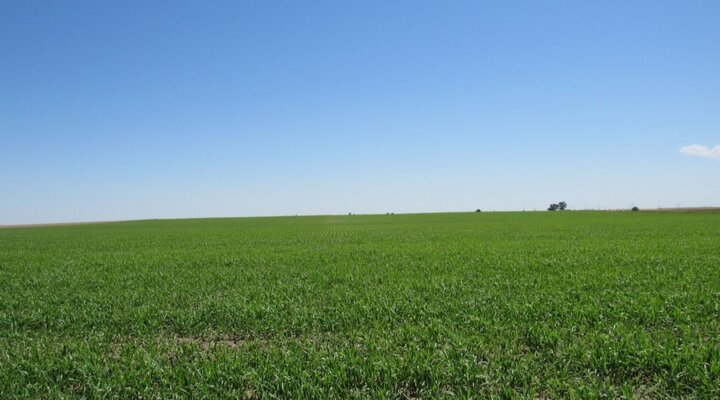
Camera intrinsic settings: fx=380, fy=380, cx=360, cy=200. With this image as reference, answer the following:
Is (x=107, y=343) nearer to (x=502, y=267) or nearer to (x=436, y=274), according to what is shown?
(x=436, y=274)

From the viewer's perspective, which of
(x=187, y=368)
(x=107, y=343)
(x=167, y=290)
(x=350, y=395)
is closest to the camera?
(x=350, y=395)

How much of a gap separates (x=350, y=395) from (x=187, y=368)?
2.56 meters

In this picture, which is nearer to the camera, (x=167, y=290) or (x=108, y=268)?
(x=167, y=290)

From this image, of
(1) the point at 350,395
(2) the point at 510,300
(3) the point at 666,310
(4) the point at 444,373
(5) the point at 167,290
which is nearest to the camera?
(1) the point at 350,395

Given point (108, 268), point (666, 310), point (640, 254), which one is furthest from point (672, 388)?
point (108, 268)

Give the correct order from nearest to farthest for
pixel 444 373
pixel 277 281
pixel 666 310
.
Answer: pixel 444 373 → pixel 666 310 → pixel 277 281

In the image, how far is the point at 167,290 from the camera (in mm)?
11406

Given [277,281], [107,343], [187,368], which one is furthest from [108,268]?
[187,368]

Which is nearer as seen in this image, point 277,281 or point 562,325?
point 562,325

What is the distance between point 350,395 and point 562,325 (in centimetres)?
470

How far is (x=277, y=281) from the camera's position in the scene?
1244 cm

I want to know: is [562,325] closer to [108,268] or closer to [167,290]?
[167,290]

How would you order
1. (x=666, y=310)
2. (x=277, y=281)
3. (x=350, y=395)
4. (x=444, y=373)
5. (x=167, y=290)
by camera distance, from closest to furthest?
(x=350, y=395) < (x=444, y=373) < (x=666, y=310) < (x=167, y=290) < (x=277, y=281)

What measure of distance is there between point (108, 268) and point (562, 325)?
1721 centimetres
